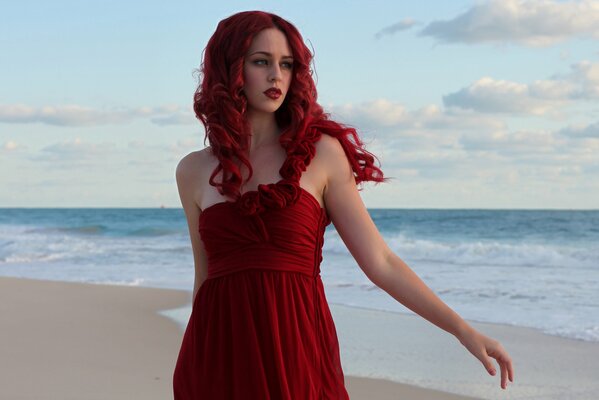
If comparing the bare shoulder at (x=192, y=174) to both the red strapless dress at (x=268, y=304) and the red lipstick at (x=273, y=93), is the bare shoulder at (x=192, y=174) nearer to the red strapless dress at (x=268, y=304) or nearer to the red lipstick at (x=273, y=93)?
the red strapless dress at (x=268, y=304)

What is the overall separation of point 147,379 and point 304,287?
3.76 metres

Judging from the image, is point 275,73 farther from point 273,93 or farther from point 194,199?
point 194,199

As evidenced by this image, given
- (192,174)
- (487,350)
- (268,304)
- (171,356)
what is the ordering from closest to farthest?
(487,350) → (268,304) → (192,174) → (171,356)

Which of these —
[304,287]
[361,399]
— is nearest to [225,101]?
[304,287]

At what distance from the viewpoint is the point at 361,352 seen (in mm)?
6465

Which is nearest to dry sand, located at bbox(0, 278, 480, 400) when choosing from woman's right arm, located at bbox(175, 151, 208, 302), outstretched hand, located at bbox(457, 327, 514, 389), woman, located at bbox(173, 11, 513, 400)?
woman's right arm, located at bbox(175, 151, 208, 302)

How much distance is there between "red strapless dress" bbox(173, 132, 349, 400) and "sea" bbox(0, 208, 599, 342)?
17.1ft

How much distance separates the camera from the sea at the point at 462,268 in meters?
8.69

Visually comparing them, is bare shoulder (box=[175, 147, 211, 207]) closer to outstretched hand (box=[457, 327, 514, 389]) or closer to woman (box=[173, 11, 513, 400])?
woman (box=[173, 11, 513, 400])

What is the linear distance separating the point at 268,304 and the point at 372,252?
0.30m

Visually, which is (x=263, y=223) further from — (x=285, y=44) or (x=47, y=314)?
(x=47, y=314)

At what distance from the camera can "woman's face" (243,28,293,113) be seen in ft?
7.75

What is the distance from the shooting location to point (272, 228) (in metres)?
2.28

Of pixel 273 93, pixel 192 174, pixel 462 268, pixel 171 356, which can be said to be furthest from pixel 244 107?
pixel 462 268
